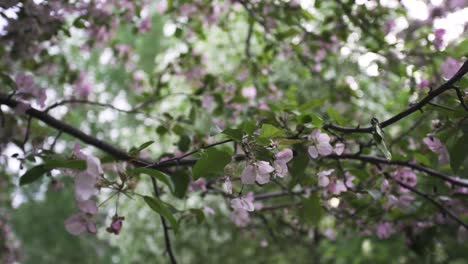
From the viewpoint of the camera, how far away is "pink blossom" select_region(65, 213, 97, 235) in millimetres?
931

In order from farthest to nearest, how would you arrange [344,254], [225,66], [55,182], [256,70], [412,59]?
[225,66] → [344,254] → [256,70] → [412,59] → [55,182]

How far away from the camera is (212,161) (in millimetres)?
816

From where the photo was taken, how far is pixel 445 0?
209 centimetres

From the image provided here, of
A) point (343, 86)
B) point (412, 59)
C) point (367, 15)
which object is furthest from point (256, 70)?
point (412, 59)

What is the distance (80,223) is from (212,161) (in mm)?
339

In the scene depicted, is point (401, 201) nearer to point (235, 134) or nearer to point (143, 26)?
point (235, 134)

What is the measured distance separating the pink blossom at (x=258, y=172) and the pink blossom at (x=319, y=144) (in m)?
0.15

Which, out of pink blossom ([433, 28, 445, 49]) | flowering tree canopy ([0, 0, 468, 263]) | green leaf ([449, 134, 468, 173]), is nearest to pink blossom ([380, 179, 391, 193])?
flowering tree canopy ([0, 0, 468, 263])

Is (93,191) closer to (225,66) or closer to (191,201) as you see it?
(191,201)

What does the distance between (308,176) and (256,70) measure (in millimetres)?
1244

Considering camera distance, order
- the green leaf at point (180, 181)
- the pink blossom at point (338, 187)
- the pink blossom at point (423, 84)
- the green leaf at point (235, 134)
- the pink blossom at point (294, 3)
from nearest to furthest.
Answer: the green leaf at point (235, 134) → the green leaf at point (180, 181) → the pink blossom at point (338, 187) → the pink blossom at point (423, 84) → the pink blossom at point (294, 3)

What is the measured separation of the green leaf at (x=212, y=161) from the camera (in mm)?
808

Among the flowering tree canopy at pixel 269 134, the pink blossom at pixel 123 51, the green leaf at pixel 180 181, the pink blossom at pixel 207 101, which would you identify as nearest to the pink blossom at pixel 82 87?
the flowering tree canopy at pixel 269 134

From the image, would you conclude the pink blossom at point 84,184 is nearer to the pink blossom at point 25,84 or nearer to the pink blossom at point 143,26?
the pink blossom at point 25,84
